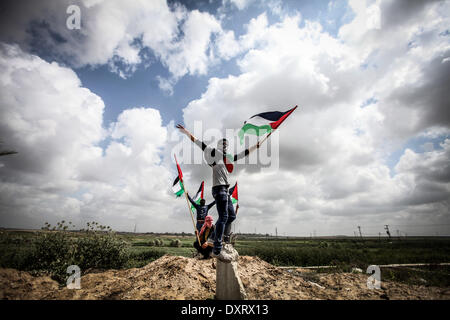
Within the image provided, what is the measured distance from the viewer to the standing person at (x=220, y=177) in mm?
4559

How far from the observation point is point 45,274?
26.2ft

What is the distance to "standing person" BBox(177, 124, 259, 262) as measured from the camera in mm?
4559

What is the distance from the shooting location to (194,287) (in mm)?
6070

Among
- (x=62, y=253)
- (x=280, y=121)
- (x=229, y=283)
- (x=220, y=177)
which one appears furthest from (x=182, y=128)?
(x=62, y=253)

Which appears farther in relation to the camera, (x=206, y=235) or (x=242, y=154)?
(x=206, y=235)

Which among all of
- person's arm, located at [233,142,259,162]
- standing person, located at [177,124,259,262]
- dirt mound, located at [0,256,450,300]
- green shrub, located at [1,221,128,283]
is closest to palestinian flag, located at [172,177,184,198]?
dirt mound, located at [0,256,450,300]

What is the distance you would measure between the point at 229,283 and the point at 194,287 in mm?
1899

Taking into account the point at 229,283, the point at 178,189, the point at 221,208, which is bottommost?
the point at 229,283

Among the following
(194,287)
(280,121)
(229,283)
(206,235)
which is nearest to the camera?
(229,283)

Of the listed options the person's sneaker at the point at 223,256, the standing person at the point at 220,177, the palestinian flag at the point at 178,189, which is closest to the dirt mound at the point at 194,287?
the person's sneaker at the point at 223,256

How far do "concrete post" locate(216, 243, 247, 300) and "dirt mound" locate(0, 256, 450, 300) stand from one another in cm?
71

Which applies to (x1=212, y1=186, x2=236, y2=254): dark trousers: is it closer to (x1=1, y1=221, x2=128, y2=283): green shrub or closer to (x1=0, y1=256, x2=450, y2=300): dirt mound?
(x1=0, y1=256, x2=450, y2=300): dirt mound

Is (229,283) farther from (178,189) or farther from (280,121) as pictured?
(280,121)
